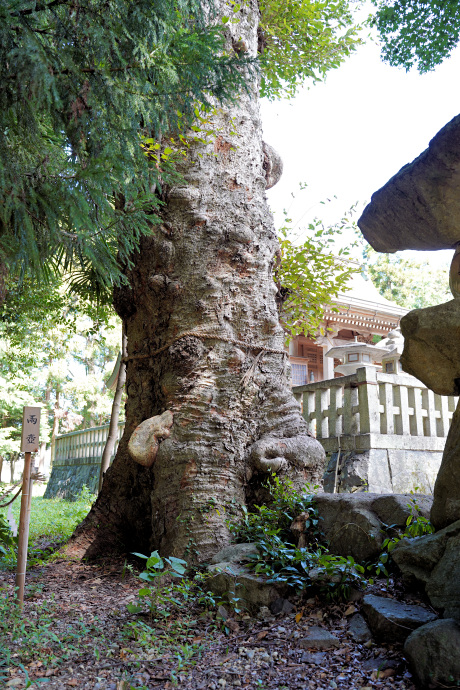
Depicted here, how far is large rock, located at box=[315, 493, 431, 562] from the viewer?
329 centimetres

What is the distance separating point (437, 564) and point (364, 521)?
0.76 meters

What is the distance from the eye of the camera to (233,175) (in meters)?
5.28

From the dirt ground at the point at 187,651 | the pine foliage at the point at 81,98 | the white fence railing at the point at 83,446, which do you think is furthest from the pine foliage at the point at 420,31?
the white fence railing at the point at 83,446

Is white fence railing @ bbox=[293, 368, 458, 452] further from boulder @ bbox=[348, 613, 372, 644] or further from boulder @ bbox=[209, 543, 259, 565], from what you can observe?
boulder @ bbox=[348, 613, 372, 644]

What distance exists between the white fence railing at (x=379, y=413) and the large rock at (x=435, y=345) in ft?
12.4

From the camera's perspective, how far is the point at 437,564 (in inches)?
103

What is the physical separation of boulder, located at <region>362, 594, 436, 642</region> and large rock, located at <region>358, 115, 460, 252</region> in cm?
194

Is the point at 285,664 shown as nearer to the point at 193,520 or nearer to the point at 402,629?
the point at 402,629

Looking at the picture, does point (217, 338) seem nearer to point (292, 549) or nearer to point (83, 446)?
point (292, 549)

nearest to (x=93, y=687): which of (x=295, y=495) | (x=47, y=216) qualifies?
(x=295, y=495)

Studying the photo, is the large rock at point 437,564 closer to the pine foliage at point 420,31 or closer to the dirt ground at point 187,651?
the dirt ground at point 187,651

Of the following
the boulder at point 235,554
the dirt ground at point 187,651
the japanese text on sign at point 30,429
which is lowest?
the dirt ground at point 187,651

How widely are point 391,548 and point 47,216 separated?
116 inches

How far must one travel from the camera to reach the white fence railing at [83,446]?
46.6 ft
